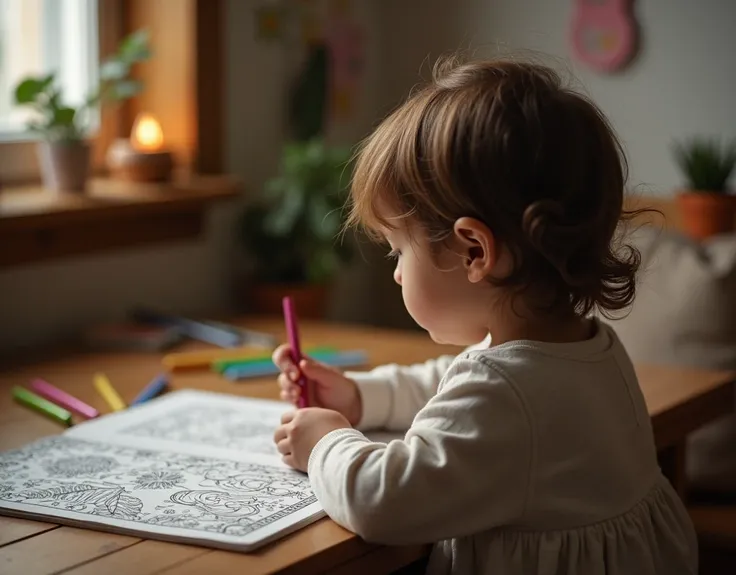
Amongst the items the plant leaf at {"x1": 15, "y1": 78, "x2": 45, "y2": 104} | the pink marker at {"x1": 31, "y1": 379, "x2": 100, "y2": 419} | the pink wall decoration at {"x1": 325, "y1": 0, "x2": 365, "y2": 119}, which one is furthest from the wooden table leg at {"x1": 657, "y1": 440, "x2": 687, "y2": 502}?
the pink wall decoration at {"x1": 325, "y1": 0, "x2": 365, "y2": 119}

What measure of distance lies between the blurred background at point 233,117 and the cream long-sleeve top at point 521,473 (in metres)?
0.86

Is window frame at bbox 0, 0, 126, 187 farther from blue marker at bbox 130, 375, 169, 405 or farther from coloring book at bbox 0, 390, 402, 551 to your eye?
coloring book at bbox 0, 390, 402, 551

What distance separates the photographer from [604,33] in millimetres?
2246

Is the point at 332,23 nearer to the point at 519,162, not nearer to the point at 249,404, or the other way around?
the point at 249,404

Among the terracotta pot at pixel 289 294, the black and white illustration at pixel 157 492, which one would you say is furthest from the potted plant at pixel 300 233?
the black and white illustration at pixel 157 492

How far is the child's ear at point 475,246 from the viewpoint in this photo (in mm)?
994

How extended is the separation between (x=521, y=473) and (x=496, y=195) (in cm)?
24

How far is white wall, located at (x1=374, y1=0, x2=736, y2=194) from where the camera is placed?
7.07 feet

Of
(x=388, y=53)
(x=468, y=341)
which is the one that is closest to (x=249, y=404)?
(x=468, y=341)

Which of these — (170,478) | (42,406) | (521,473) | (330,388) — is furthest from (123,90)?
(521,473)

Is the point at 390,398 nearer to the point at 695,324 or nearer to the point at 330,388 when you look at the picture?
the point at 330,388

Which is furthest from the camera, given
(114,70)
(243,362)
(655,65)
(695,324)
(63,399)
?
(655,65)

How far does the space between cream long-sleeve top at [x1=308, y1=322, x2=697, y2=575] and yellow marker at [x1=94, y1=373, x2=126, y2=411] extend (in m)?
0.42

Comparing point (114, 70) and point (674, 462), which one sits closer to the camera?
point (674, 462)
